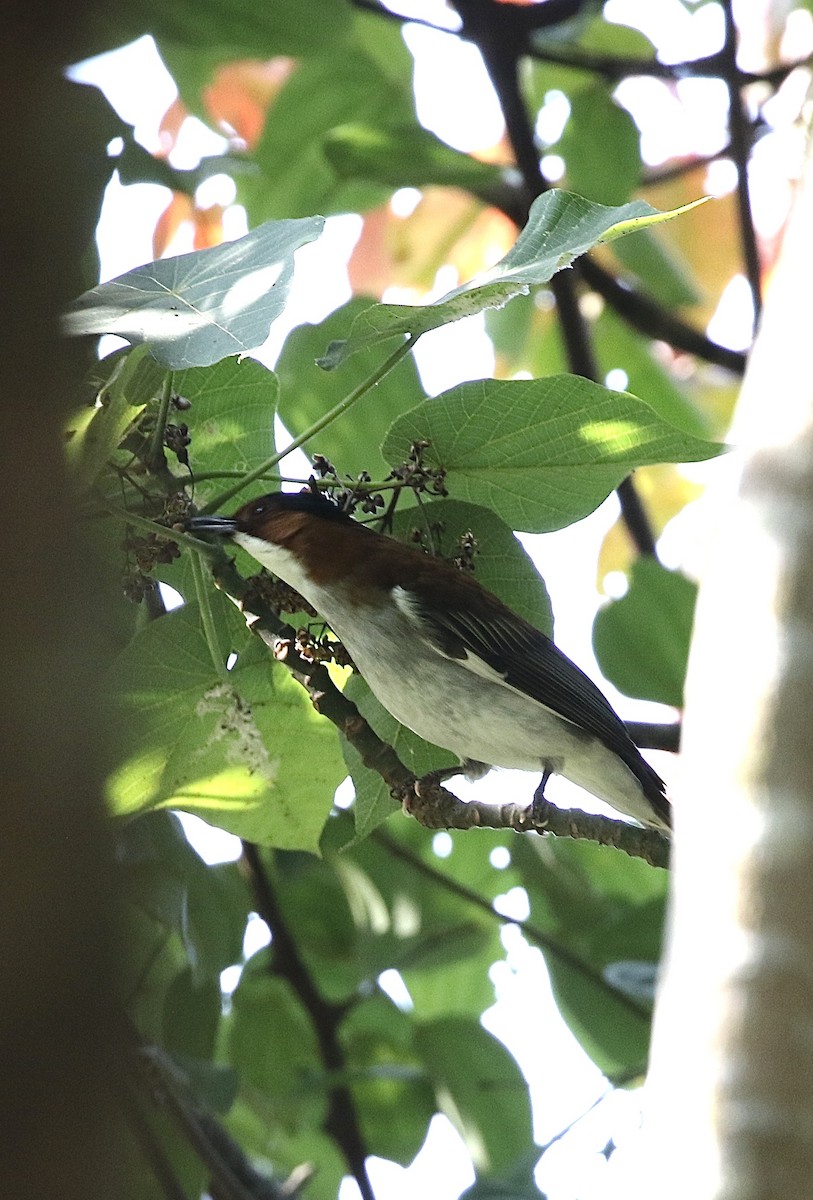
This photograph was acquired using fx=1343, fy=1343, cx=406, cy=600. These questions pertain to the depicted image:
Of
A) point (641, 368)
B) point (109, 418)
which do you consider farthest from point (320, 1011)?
point (641, 368)

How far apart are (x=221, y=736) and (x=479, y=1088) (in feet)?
5.22

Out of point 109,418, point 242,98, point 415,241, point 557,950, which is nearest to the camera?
point 109,418

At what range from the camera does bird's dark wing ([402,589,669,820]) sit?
2.75 m

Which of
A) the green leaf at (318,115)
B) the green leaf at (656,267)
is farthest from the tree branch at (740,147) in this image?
the green leaf at (318,115)

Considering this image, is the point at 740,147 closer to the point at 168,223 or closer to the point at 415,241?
the point at 415,241

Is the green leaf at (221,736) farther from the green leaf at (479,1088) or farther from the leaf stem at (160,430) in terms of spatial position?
the green leaf at (479,1088)

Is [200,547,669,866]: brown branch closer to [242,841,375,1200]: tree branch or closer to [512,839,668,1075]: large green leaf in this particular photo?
[512,839,668,1075]: large green leaf

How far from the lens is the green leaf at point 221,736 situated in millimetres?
2178

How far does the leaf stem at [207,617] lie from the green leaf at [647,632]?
1.14m

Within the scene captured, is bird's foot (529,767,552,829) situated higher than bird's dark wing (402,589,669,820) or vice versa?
bird's dark wing (402,589,669,820)

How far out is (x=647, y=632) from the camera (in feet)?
9.99

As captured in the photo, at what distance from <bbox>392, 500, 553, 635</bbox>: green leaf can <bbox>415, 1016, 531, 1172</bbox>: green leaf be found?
1424mm

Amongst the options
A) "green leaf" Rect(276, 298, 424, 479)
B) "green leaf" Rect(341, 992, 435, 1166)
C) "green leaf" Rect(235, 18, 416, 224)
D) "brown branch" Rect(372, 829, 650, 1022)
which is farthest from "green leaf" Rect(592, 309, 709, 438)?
"green leaf" Rect(341, 992, 435, 1166)

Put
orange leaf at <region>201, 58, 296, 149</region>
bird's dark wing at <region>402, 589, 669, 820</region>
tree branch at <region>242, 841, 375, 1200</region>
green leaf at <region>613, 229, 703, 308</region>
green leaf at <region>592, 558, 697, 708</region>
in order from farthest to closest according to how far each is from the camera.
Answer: orange leaf at <region>201, 58, 296, 149</region>, green leaf at <region>613, 229, 703, 308</region>, tree branch at <region>242, 841, 375, 1200</region>, green leaf at <region>592, 558, 697, 708</region>, bird's dark wing at <region>402, 589, 669, 820</region>
